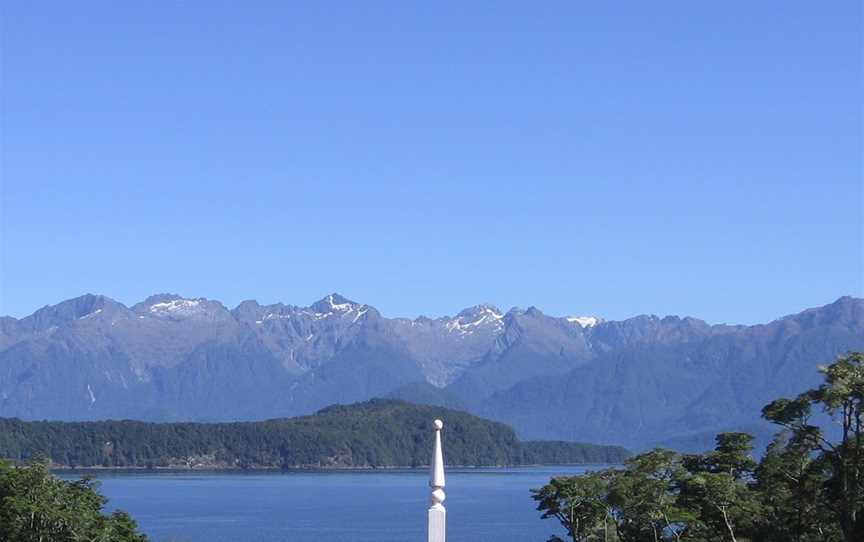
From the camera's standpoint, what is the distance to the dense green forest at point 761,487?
→ 38.0m

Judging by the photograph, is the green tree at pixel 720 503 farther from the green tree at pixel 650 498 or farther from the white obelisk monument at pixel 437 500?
the white obelisk monument at pixel 437 500

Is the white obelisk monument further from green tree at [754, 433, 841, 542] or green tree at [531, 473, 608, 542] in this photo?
green tree at [531, 473, 608, 542]

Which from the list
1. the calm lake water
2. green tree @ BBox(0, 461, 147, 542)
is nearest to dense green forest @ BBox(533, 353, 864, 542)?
green tree @ BBox(0, 461, 147, 542)

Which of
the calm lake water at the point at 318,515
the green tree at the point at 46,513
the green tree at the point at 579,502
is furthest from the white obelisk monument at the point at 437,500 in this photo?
the calm lake water at the point at 318,515

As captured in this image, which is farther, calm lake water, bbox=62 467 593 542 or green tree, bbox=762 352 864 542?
calm lake water, bbox=62 467 593 542

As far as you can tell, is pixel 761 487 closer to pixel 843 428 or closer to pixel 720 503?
pixel 720 503

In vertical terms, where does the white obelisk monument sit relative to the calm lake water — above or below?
below

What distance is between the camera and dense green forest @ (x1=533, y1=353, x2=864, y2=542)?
1496 inches

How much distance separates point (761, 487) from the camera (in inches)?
1885

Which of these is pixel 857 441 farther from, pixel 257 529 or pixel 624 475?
pixel 257 529

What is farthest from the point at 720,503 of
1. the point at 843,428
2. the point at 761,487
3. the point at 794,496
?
the point at 843,428

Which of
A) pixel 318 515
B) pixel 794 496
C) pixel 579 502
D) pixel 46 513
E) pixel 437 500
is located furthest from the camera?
pixel 318 515

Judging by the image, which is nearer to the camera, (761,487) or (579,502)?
(761,487)

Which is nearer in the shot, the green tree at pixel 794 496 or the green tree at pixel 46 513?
the green tree at pixel 794 496
